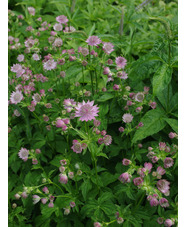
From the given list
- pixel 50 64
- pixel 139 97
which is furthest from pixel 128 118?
pixel 50 64

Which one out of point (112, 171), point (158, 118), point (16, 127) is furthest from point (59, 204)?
point (158, 118)

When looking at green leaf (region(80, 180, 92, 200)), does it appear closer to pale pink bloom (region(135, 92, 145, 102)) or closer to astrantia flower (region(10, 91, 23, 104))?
pale pink bloom (region(135, 92, 145, 102))

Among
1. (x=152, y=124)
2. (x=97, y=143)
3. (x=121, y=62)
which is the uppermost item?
(x=121, y=62)

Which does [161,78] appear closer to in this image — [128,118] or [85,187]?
[128,118]

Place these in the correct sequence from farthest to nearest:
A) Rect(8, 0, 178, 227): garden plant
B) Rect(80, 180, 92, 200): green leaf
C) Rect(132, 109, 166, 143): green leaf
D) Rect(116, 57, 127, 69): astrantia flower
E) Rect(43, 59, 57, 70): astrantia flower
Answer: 1. Rect(43, 59, 57, 70): astrantia flower
2. Rect(116, 57, 127, 69): astrantia flower
3. Rect(132, 109, 166, 143): green leaf
4. Rect(80, 180, 92, 200): green leaf
5. Rect(8, 0, 178, 227): garden plant

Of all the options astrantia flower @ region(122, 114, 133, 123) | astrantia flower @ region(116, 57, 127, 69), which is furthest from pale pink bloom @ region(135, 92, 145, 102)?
astrantia flower @ region(116, 57, 127, 69)

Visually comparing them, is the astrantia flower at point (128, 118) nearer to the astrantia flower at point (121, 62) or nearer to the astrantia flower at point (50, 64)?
the astrantia flower at point (121, 62)

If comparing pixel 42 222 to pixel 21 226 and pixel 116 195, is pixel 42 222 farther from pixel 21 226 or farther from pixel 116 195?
pixel 116 195
